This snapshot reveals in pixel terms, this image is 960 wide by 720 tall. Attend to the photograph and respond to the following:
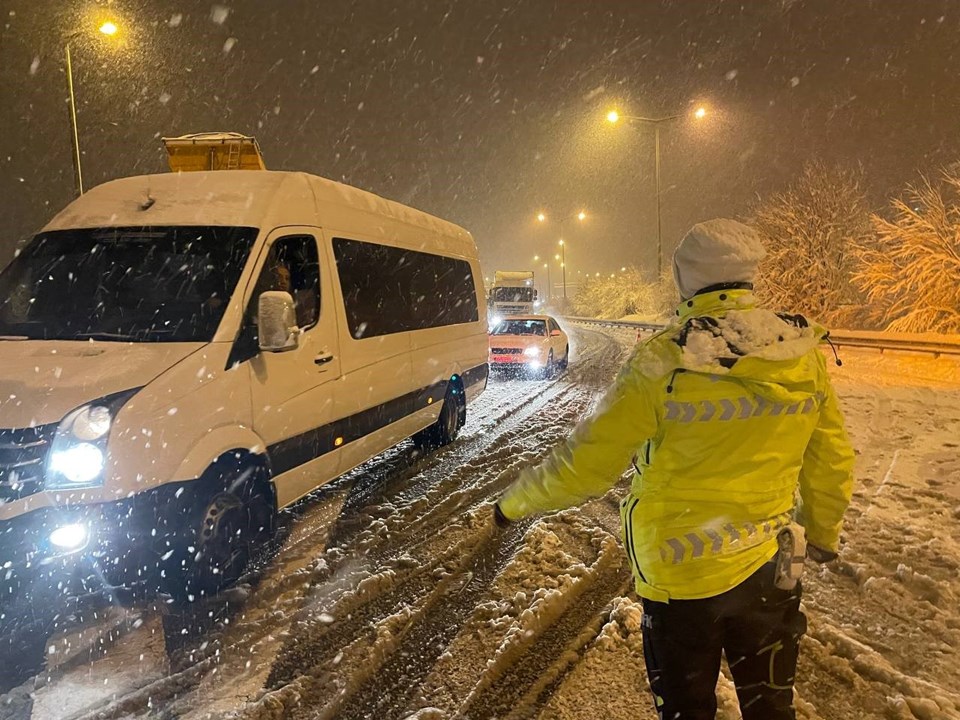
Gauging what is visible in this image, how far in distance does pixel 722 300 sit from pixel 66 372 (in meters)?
3.37

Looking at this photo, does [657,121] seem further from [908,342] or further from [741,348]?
[741,348]

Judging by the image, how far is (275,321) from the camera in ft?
12.8

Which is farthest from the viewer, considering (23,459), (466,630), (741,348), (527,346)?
(527,346)

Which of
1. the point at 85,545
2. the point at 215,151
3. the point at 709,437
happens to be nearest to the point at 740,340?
the point at 709,437

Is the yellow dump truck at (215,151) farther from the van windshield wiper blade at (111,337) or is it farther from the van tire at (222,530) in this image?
the van tire at (222,530)

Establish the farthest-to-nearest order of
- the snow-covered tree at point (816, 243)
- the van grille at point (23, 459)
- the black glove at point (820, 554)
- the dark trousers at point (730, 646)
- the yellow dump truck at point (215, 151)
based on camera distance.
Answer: the snow-covered tree at point (816, 243), the yellow dump truck at point (215, 151), the van grille at point (23, 459), the black glove at point (820, 554), the dark trousers at point (730, 646)

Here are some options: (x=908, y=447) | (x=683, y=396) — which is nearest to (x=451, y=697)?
(x=683, y=396)

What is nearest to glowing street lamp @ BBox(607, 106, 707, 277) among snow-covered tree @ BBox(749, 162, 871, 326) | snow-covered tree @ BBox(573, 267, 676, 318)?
snow-covered tree @ BBox(749, 162, 871, 326)

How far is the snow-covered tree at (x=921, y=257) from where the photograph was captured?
1814cm

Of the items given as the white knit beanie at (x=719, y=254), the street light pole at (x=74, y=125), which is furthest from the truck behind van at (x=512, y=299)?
the white knit beanie at (x=719, y=254)

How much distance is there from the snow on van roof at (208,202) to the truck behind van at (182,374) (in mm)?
16

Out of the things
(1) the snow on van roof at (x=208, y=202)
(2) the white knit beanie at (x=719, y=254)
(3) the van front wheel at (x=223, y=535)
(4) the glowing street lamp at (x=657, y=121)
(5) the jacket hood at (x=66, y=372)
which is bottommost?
(3) the van front wheel at (x=223, y=535)

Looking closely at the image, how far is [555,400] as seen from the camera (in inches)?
433

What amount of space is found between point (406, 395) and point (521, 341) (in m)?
8.18
